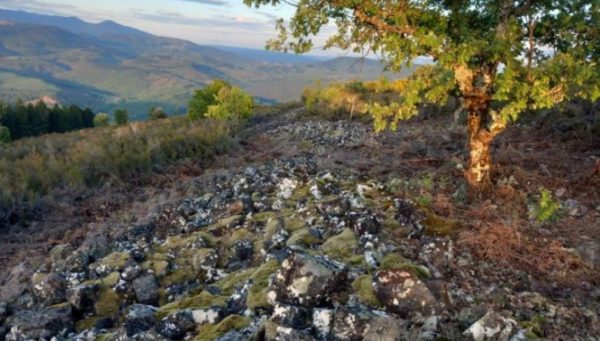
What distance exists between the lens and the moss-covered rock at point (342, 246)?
5.63m

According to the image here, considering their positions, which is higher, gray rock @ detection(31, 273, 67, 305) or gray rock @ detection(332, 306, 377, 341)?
gray rock @ detection(332, 306, 377, 341)

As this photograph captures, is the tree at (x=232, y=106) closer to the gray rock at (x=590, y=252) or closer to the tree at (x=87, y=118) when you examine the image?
the gray rock at (x=590, y=252)

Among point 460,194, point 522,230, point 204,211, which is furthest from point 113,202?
point 522,230

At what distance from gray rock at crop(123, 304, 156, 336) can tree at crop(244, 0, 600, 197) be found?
13.9 ft

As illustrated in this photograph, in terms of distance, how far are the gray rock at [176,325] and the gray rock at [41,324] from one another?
1314mm

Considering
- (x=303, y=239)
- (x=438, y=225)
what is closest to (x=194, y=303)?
(x=303, y=239)

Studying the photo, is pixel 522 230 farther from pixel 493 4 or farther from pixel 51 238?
pixel 51 238

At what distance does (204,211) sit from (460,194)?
4.36 m

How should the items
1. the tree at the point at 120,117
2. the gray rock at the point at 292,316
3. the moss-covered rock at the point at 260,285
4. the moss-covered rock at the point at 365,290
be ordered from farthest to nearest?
the tree at the point at 120,117 < the moss-covered rock at the point at 260,285 < the moss-covered rock at the point at 365,290 < the gray rock at the point at 292,316

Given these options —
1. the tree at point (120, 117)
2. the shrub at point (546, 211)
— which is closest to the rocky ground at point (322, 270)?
the shrub at point (546, 211)

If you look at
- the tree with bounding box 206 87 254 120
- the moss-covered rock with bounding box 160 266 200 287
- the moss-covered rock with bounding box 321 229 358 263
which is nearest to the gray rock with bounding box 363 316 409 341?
the moss-covered rock with bounding box 321 229 358 263

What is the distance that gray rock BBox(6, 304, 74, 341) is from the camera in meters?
4.77

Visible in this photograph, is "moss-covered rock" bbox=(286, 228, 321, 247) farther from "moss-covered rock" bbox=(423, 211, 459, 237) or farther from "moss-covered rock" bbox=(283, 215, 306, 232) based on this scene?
"moss-covered rock" bbox=(423, 211, 459, 237)

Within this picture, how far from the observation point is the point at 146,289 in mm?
5695
